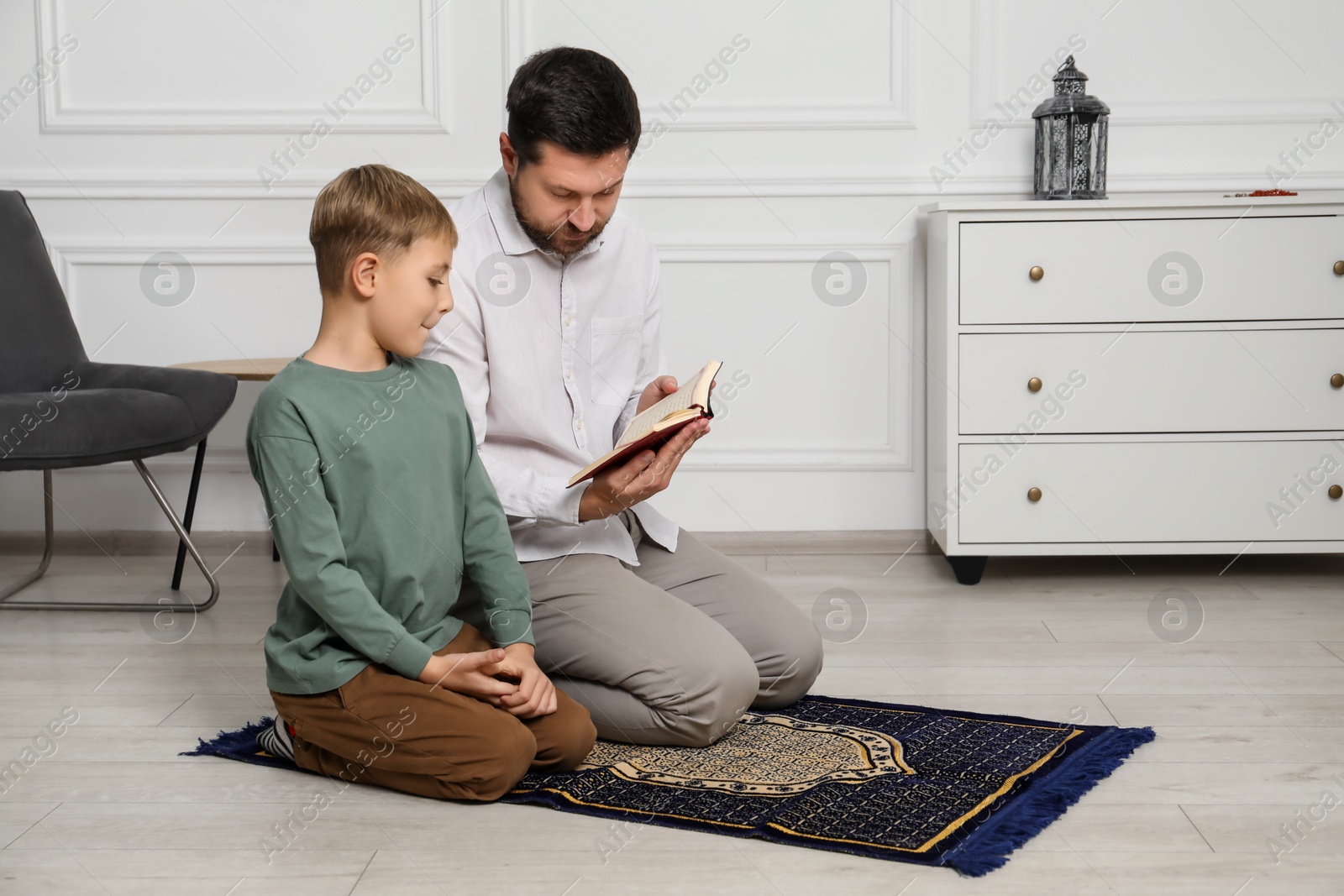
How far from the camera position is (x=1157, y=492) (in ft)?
8.35

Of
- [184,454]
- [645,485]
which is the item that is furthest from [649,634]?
[184,454]

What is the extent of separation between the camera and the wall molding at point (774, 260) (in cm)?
289

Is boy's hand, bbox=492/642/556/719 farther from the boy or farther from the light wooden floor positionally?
the light wooden floor

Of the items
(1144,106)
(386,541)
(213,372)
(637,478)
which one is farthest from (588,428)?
(1144,106)

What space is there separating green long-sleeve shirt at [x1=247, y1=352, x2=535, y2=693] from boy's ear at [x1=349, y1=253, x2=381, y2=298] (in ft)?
0.35

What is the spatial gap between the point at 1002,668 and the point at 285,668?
121 cm

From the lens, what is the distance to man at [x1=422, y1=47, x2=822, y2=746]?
156 cm

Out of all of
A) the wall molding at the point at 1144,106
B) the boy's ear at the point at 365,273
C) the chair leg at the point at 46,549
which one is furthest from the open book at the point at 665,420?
the chair leg at the point at 46,549

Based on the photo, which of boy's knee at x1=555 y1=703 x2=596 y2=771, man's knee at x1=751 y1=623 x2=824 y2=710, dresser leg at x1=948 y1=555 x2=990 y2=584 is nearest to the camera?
boy's knee at x1=555 y1=703 x2=596 y2=771

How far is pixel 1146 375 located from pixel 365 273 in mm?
1774

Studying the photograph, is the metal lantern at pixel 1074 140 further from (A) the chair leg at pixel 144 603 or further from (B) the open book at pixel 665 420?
(A) the chair leg at pixel 144 603

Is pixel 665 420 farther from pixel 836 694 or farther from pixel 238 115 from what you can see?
pixel 238 115

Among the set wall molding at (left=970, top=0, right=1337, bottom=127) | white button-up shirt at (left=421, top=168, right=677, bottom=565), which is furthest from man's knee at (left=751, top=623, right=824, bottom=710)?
wall molding at (left=970, top=0, right=1337, bottom=127)

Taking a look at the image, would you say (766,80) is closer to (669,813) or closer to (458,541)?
(458,541)
